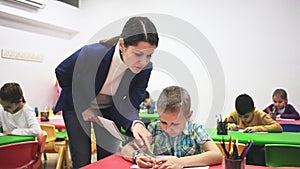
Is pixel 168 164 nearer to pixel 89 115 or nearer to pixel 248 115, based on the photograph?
pixel 89 115

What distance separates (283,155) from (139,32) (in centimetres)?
130

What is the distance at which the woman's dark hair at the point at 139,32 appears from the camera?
1.29 metres

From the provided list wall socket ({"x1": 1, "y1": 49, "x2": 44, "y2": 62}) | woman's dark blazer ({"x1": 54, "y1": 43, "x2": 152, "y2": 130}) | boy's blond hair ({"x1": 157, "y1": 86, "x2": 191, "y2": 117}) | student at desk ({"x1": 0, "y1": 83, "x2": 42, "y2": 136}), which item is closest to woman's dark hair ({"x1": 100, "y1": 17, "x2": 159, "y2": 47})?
woman's dark blazer ({"x1": 54, "y1": 43, "x2": 152, "y2": 130})

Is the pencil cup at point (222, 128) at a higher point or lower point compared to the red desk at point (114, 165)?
higher

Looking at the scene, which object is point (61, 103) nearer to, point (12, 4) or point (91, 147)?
point (91, 147)

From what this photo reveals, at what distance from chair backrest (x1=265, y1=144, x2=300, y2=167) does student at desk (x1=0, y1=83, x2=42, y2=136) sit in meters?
1.87

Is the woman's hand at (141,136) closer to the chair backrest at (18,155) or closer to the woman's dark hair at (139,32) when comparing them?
the woman's dark hair at (139,32)

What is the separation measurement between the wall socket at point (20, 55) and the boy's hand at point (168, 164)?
4170mm

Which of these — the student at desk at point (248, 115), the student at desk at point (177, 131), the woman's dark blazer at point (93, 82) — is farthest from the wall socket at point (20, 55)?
the student at desk at point (177, 131)

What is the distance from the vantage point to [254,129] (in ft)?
8.63

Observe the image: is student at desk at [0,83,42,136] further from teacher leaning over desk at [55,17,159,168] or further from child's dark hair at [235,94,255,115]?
child's dark hair at [235,94,255,115]

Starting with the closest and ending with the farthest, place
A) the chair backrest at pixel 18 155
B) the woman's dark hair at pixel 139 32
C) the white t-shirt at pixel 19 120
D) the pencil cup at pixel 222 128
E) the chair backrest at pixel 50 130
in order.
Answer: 1. the woman's dark hair at pixel 139 32
2. the chair backrest at pixel 18 155
3. the pencil cup at pixel 222 128
4. the white t-shirt at pixel 19 120
5. the chair backrest at pixel 50 130

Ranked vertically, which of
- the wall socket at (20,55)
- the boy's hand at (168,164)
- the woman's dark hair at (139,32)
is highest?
the wall socket at (20,55)

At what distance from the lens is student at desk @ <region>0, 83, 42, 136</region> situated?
273 cm
